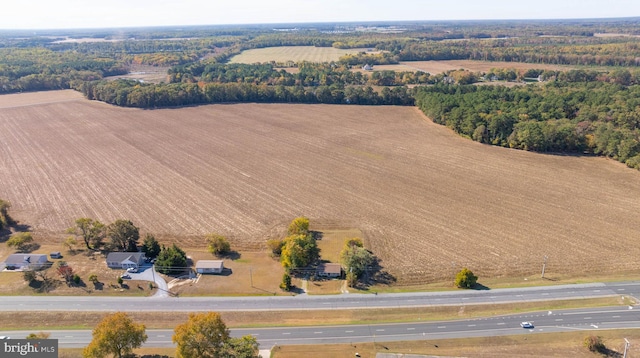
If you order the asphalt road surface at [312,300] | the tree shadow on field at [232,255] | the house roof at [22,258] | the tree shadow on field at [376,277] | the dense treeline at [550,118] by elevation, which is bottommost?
the asphalt road surface at [312,300]

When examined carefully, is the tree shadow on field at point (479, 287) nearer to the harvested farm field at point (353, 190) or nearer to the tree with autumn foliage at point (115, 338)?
the harvested farm field at point (353, 190)

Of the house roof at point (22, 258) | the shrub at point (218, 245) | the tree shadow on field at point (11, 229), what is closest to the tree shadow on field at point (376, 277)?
the shrub at point (218, 245)

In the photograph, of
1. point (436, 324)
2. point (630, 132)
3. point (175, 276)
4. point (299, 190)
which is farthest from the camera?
point (630, 132)

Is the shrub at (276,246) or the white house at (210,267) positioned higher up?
the shrub at (276,246)

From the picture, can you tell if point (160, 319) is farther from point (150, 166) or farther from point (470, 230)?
point (150, 166)

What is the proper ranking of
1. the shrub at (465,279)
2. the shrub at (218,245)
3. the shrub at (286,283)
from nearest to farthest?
the shrub at (465,279) → the shrub at (286,283) → the shrub at (218,245)

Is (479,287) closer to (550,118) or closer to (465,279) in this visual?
(465,279)

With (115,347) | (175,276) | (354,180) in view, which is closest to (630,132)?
(354,180)
